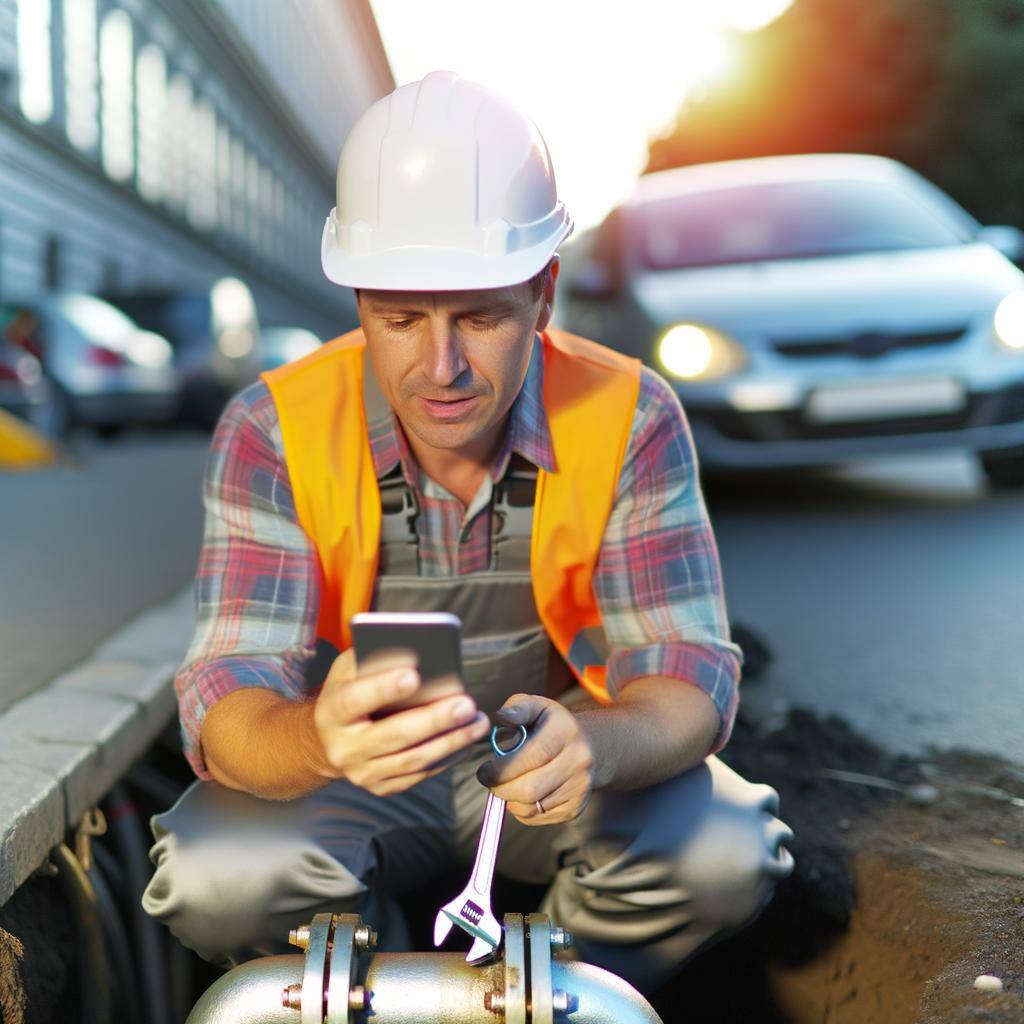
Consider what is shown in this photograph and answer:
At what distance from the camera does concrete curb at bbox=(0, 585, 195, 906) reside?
259cm

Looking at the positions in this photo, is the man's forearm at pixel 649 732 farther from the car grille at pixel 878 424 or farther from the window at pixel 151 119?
the window at pixel 151 119

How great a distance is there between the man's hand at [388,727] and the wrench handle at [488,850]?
0.33m

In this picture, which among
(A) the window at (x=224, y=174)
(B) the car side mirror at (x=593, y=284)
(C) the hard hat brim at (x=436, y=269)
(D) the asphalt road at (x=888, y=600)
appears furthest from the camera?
(A) the window at (x=224, y=174)

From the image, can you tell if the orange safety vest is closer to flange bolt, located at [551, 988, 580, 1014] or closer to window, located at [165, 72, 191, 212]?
flange bolt, located at [551, 988, 580, 1014]

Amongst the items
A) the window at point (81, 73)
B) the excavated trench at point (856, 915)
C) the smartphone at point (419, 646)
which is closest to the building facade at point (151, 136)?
the window at point (81, 73)

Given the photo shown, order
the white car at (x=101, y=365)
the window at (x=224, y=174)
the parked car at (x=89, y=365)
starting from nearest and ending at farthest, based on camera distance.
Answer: the parked car at (x=89, y=365)
the white car at (x=101, y=365)
the window at (x=224, y=174)

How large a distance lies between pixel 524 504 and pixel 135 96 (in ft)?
82.7

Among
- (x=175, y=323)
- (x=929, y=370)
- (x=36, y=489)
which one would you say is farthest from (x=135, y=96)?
(x=929, y=370)

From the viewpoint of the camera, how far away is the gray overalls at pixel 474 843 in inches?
93.9

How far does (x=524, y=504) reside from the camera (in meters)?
2.54

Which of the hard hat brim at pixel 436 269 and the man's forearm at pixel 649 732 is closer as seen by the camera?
the man's forearm at pixel 649 732

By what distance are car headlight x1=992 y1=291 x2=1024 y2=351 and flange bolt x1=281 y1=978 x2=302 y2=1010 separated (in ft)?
18.6

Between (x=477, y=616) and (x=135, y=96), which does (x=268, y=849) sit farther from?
(x=135, y=96)

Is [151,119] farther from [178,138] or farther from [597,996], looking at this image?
[597,996]
